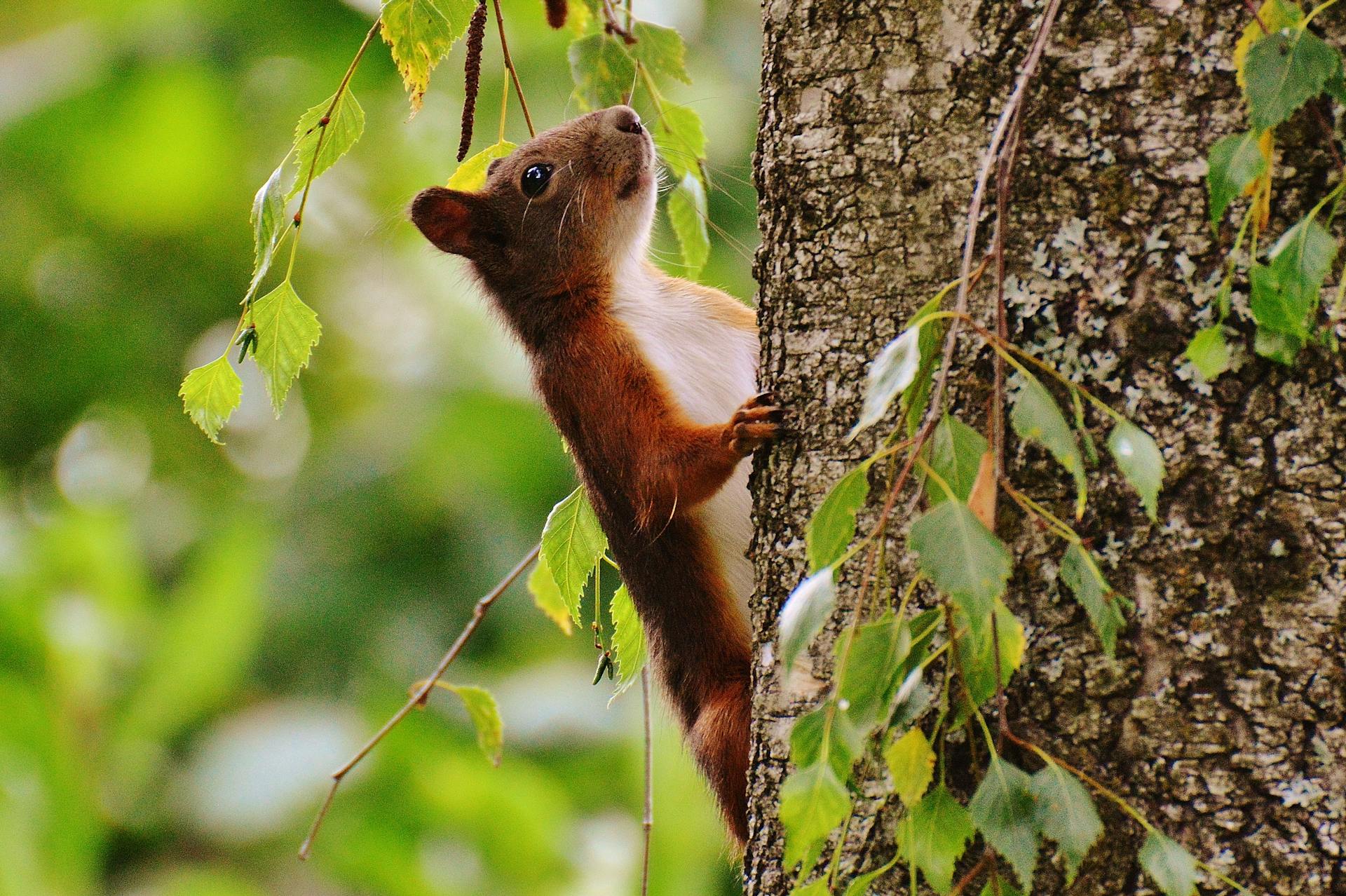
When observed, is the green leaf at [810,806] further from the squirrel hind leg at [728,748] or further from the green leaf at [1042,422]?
the squirrel hind leg at [728,748]

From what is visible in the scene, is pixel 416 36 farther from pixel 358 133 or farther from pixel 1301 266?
pixel 1301 266

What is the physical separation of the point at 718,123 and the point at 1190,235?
4828 mm

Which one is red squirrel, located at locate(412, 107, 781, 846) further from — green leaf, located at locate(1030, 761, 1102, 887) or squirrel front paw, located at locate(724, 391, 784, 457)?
green leaf, located at locate(1030, 761, 1102, 887)

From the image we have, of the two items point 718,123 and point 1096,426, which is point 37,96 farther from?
point 1096,426

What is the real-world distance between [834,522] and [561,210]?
1.59 m

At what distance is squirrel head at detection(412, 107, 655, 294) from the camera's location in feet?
8.05

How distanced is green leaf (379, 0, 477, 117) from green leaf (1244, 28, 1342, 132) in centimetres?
96

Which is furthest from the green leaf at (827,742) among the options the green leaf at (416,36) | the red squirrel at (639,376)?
the green leaf at (416,36)

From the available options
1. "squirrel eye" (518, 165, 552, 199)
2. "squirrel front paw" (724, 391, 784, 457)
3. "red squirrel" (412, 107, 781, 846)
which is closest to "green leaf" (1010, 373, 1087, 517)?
"squirrel front paw" (724, 391, 784, 457)

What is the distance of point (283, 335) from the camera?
1.51m

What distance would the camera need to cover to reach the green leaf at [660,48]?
1.93 m

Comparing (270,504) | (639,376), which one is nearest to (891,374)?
(639,376)

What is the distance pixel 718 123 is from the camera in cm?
583

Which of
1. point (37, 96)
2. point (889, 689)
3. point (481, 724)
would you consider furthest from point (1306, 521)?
point (37, 96)
